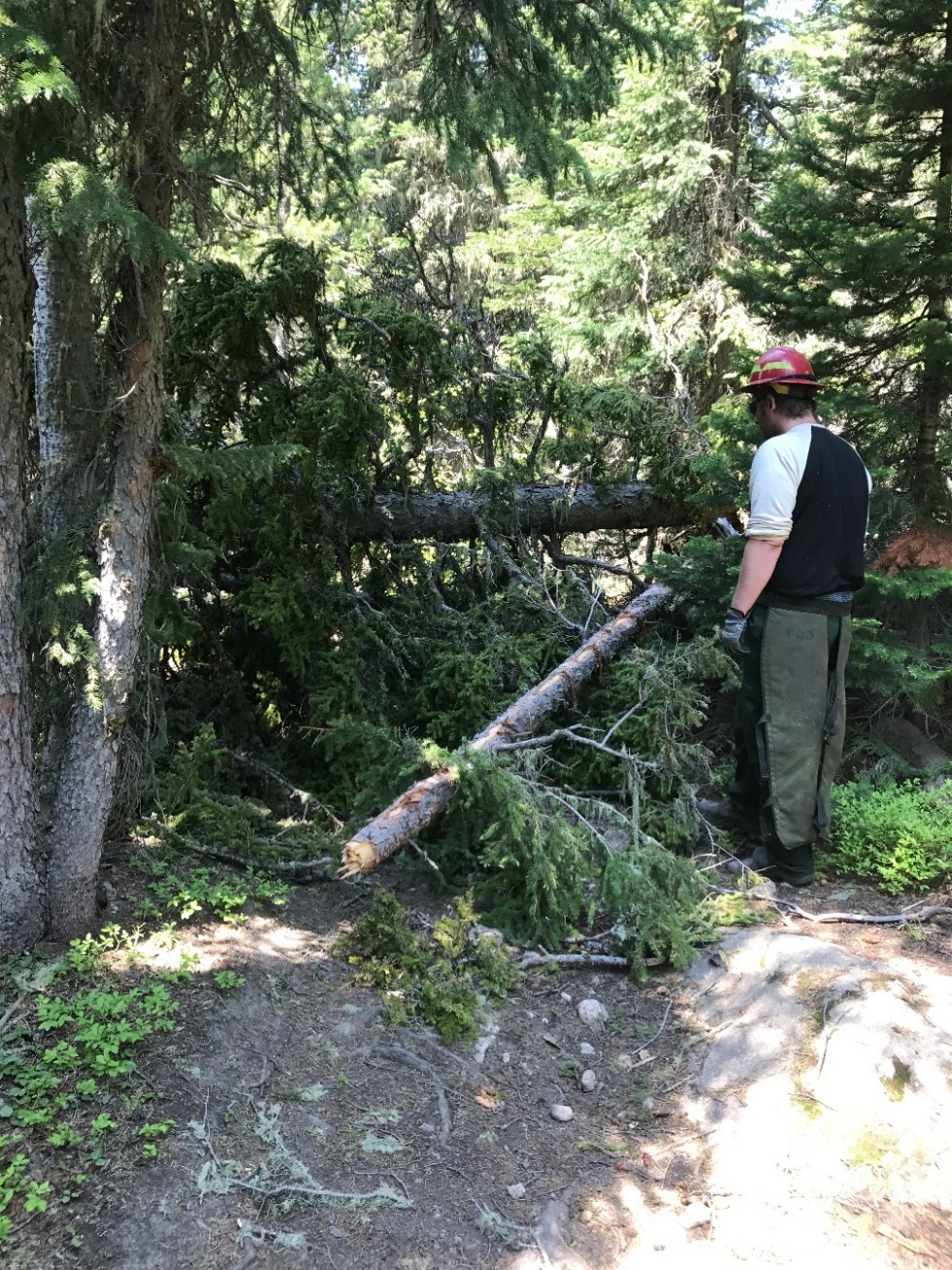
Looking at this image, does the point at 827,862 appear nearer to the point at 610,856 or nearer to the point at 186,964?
the point at 610,856

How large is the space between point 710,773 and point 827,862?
0.87 m

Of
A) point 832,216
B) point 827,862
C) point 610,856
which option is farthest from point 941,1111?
point 832,216

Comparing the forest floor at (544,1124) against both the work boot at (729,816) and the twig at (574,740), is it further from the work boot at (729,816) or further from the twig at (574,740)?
the twig at (574,740)

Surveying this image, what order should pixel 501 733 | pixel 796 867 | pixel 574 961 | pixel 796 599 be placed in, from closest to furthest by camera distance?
pixel 574 961
pixel 796 599
pixel 796 867
pixel 501 733

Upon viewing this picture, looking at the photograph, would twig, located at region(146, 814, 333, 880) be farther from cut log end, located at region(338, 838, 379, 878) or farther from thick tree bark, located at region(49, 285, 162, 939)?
thick tree bark, located at region(49, 285, 162, 939)

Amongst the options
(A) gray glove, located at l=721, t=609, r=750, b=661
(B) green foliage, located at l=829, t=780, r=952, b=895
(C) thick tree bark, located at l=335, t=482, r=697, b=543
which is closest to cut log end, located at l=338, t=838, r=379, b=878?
(A) gray glove, located at l=721, t=609, r=750, b=661

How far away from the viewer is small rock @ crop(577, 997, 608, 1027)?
380cm

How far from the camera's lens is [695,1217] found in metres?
2.67

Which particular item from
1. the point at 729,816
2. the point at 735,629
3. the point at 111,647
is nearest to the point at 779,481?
the point at 735,629

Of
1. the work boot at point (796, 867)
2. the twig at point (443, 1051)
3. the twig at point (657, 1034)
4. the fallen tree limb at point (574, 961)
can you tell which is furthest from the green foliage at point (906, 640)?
the twig at point (443, 1051)

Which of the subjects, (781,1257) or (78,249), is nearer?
(781,1257)

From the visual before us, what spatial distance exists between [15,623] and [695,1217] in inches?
129

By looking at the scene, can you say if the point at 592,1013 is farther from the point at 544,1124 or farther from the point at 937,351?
the point at 937,351

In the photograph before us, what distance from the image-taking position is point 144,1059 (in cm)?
297
